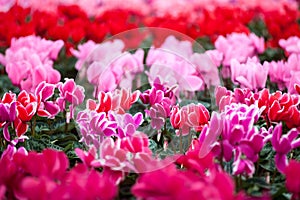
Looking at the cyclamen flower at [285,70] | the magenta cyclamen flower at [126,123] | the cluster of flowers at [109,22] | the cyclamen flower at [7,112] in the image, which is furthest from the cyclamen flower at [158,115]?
the cluster of flowers at [109,22]

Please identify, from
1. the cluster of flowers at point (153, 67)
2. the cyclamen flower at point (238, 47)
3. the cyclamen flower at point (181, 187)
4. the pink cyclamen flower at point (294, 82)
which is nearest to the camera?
the cyclamen flower at point (181, 187)

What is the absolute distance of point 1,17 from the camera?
427 centimetres

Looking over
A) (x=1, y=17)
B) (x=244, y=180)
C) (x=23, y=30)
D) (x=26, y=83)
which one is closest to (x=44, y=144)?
(x=26, y=83)

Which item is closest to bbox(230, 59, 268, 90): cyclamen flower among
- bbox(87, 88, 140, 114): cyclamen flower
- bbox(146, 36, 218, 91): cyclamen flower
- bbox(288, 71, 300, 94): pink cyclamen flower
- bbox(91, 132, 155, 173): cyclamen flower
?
bbox(288, 71, 300, 94): pink cyclamen flower

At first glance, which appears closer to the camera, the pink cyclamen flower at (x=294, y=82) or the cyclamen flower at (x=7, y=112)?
the cyclamen flower at (x=7, y=112)

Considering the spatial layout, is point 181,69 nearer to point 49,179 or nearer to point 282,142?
point 282,142

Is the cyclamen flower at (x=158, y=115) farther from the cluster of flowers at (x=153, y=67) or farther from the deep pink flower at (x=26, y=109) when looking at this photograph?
the deep pink flower at (x=26, y=109)

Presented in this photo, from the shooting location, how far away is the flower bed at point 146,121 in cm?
162

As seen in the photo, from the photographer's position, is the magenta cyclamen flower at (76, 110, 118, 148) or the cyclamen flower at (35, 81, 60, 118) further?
the cyclamen flower at (35, 81, 60, 118)

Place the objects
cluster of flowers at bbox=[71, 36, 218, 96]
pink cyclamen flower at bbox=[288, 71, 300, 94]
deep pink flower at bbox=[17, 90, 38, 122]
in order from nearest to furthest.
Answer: deep pink flower at bbox=[17, 90, 38, 122] → pink cyclamen flower at bbox=[288, 71, 300, 94] → cluster of flowers at bbox=[71, 36, 218, 96]

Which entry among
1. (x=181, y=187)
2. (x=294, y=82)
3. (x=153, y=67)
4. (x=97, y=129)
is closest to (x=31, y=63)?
(x=153, y=67)

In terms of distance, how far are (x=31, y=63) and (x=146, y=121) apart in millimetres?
738

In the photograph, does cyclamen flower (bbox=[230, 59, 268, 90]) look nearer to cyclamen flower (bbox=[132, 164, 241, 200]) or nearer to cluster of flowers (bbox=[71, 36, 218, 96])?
cluster of flowers (bbox=[71, 36, 218, 96])

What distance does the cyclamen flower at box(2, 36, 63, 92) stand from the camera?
9.04ft
